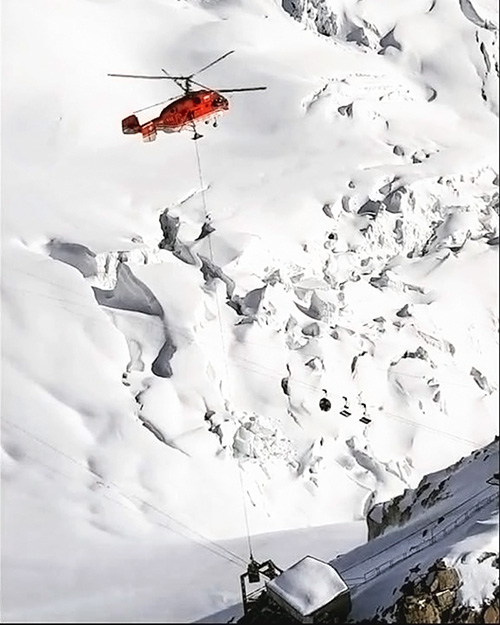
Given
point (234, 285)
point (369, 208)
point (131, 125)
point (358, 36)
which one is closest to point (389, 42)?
point (358, 36)

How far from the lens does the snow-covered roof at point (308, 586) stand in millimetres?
8945

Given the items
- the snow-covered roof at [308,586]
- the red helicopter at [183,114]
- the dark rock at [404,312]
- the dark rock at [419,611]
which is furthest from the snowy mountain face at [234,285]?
the dark rock at [419,611]

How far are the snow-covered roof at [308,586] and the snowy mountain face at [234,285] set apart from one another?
90 centimetres

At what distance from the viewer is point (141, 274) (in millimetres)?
15836

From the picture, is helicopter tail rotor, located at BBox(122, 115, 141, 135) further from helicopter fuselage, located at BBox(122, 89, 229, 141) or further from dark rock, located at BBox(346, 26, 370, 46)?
dark rock, located at BBox(346, 26, 370, 46)

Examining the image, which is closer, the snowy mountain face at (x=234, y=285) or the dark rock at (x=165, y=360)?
the snowy mountain face at (x=234, y=285)

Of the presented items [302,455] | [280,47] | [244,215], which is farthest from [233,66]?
[302,455]

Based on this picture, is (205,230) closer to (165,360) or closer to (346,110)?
(165,360)

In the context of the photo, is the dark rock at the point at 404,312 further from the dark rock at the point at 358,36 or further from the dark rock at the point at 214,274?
the dark rock at the point at 358,36

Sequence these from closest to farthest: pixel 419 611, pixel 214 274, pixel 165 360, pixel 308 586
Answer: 1. pixel 419 611
2. pixel 308 586
3. pixel 165 360
4. pixel 214 274

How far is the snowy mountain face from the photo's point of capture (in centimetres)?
1313

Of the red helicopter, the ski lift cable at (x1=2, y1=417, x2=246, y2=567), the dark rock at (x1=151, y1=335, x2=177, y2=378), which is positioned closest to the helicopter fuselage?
the red helicopter

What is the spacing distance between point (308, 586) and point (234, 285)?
311 inches

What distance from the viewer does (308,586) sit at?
909cm
